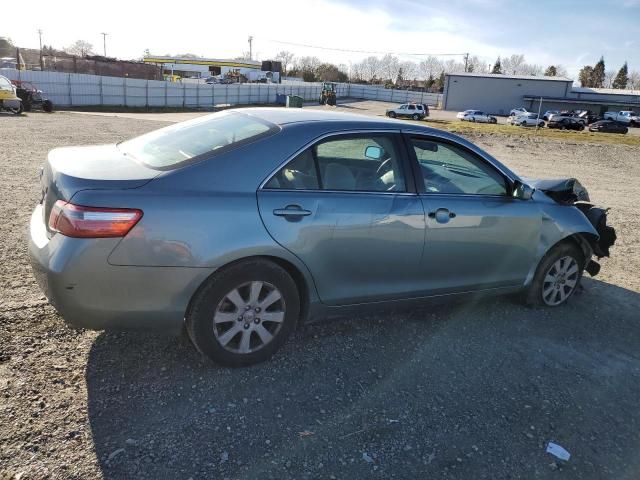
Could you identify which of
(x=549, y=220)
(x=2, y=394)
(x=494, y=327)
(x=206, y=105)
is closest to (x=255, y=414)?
(x=2, y=394)

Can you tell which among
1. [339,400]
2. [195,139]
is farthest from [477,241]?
[195,139]

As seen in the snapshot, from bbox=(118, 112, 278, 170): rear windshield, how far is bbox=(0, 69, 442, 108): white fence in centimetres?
3658

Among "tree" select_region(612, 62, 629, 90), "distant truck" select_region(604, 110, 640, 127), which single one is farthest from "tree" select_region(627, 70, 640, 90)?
"distant truck" select_region(604, 110, 640, 127)

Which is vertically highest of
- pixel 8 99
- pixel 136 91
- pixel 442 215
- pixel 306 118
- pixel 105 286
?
pixel 306 118

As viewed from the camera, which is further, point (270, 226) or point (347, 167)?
point (347, 167)

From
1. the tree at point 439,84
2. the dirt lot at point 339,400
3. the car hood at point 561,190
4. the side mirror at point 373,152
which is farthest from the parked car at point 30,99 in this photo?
the tree at point 439,84

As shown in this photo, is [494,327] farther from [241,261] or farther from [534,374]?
[241,261]

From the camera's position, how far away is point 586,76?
109625 mm

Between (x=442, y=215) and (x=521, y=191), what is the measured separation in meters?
0.83

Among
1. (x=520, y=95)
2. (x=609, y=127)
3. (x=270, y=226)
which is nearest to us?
(x=270, y=226)

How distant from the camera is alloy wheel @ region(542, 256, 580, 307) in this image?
4.63 meters

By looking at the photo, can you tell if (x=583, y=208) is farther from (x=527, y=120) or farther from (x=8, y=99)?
(x=527, y=120)

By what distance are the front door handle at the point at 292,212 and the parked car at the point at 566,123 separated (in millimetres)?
47768

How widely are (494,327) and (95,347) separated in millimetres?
3049
